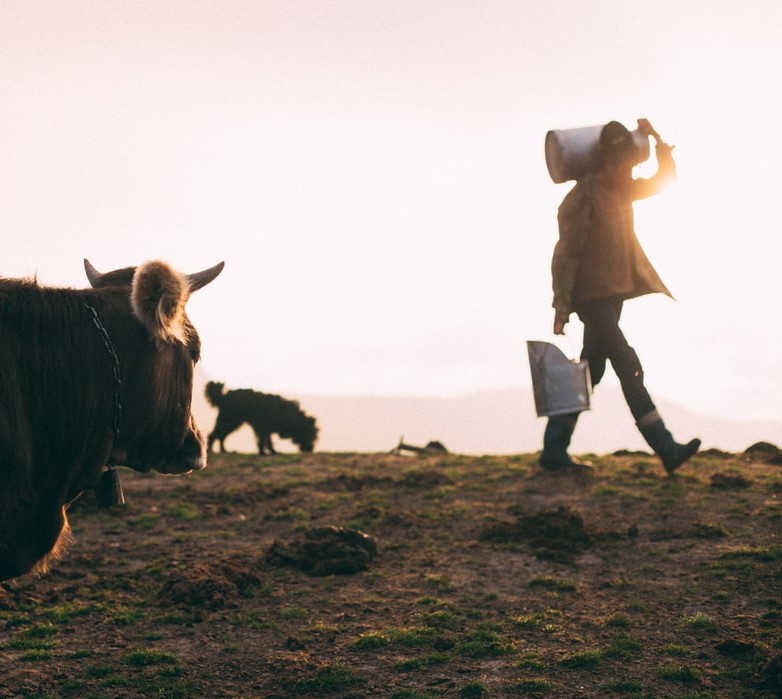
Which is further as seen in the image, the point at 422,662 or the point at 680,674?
the point at 422,662

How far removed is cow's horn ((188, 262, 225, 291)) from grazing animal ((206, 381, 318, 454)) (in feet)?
36.6

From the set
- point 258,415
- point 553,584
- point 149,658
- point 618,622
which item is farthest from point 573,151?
point 258,415

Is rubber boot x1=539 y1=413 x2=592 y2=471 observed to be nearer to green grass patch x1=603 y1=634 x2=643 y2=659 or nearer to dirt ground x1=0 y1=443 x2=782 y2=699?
dirt ground x1=0 y1=443 x2=782 y2=699

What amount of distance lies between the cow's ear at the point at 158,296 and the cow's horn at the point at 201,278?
0.57ft

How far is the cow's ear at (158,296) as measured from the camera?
465cm

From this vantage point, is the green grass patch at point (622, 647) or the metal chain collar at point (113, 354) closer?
the metal chain collar at point (113, 354)

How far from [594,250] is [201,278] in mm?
6014

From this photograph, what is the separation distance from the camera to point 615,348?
9.99 meters

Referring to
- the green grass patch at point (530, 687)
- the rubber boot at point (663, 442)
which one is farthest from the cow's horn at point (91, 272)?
the rubber boot at point (663, 442)

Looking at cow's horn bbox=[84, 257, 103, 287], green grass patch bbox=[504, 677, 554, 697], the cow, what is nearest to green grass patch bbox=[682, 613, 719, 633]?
green grass patch bbox=[504, 677, 554, 697]

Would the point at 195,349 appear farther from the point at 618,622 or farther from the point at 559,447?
the point at 559,447

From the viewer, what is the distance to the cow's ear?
15.3ft

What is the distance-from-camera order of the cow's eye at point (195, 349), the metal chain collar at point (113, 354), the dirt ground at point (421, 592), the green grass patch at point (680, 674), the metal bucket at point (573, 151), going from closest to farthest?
the metal chain collar at point (113, 354), the cow's eye at point (195, 349), the green grass patch at point (680, 674), the dirt ground at point (421, 592), the metal bucket at point (573, 151)

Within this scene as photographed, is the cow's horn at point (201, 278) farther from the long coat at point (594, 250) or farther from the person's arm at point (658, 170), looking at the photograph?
the person's arm at point (658, 170)
